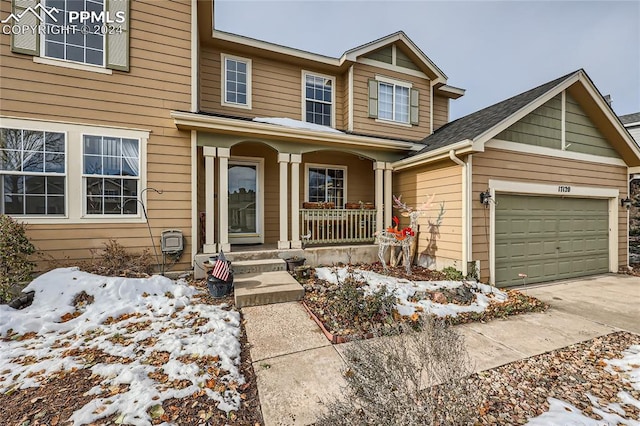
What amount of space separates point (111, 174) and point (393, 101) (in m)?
7.92

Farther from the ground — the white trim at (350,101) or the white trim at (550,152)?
the white trim at (350,101)

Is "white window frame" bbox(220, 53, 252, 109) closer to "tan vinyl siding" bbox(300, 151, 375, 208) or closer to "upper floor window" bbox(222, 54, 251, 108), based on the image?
"upper floor window" bbox(222, 54, 251, 108)

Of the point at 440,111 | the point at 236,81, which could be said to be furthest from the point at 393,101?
the point at 236,81

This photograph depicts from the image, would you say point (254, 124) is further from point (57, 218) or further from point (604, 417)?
point (604, 417)

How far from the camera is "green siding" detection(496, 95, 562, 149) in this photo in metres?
6.37

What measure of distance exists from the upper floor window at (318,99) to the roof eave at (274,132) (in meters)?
2.07

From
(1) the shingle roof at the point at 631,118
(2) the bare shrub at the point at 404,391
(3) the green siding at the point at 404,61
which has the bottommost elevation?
(2) the bare shrub at the point at 404,391

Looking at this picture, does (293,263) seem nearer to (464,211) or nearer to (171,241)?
(171,241)

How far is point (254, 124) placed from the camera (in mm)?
5926

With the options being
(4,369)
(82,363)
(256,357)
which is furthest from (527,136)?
(4,369)

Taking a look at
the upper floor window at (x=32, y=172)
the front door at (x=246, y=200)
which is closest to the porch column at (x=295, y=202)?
the front door at (x=246, y=200)

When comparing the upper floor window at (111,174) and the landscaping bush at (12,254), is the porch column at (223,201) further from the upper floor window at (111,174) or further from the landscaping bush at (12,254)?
the landscaping bush at (12,254)

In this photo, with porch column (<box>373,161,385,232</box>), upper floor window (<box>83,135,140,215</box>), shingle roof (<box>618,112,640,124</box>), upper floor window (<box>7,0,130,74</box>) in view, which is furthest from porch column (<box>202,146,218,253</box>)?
shingle roof (<box>618,112,640,124</box>)

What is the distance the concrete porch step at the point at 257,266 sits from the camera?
546 centimetres
